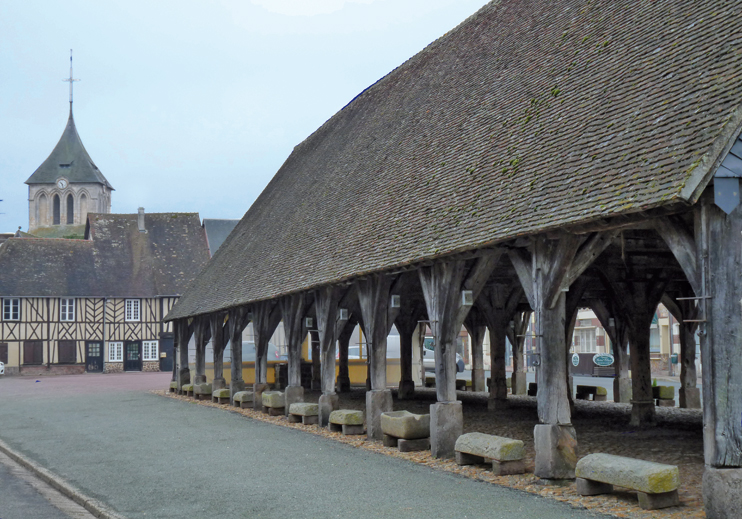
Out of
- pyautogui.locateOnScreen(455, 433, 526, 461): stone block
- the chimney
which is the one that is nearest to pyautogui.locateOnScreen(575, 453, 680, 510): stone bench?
pyautogui.locateOnScreen(455, 433, 526, 461): stone block

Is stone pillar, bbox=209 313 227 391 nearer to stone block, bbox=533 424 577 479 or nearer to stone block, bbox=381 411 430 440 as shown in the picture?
stone block, bbox=381 411 430 440

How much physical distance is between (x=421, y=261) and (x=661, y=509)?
4.55 meters

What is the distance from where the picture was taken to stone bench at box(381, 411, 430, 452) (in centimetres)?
1151

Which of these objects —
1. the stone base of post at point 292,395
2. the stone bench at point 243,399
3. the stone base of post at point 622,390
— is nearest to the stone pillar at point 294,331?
the stone base of post at point 292,395

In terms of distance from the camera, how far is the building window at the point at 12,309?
4388 centimetres

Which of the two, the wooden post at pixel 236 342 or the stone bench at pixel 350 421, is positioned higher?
the wooden post at pixel 236 342

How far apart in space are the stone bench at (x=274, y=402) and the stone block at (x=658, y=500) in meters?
11.4

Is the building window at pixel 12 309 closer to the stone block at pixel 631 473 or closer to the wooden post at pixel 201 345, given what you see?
the wooden post at pixel 201 345

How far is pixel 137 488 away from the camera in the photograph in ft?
29.8

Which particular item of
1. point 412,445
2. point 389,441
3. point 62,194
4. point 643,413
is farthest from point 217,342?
point 62,194

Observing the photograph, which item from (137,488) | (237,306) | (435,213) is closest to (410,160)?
(435,213)

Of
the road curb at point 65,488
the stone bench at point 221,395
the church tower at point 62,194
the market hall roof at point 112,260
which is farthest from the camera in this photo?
the church tower at point 62,194

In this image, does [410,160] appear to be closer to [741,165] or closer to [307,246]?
[307,246]

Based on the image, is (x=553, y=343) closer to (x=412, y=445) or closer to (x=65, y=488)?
(x=412, y=445)
